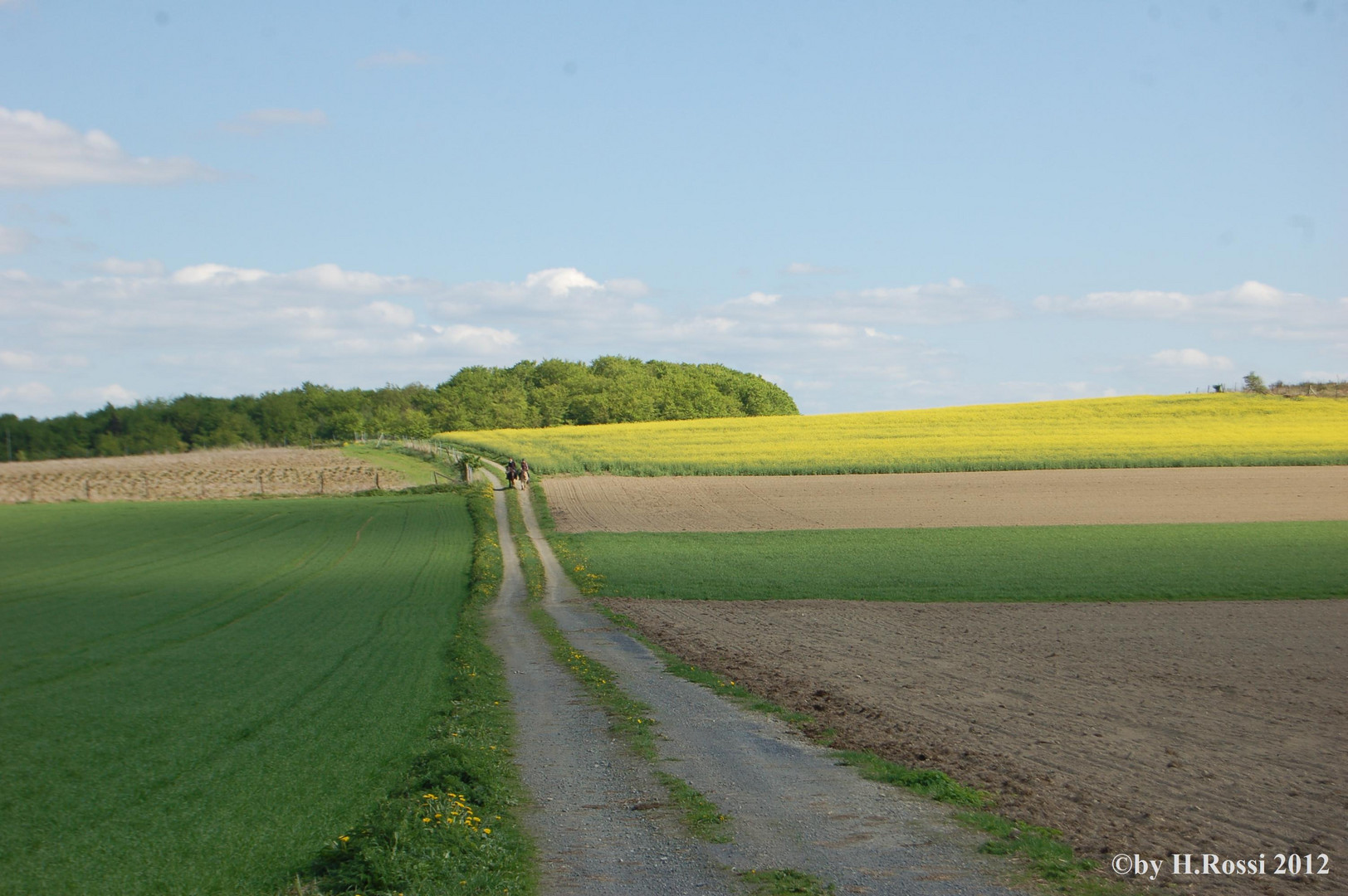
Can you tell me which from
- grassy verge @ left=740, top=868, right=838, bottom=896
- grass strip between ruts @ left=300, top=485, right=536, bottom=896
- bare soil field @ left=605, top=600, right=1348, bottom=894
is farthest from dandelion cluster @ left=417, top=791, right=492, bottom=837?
bare soil field @ left=605, top=600, right=1348, bottom=894

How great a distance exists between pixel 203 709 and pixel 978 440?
59330mm

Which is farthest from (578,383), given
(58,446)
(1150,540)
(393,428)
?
(1150,540)

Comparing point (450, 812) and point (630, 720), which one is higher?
point (450, 812)

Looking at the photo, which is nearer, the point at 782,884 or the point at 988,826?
the point at 782,884

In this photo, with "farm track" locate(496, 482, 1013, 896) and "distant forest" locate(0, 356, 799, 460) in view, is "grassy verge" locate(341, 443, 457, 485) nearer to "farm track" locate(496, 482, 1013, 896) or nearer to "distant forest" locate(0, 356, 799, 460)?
"distant forest" locate(0, 356, 799, 460)

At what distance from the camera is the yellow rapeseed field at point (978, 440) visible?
58.3 meters

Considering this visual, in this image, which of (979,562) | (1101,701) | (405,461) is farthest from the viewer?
(405,461)

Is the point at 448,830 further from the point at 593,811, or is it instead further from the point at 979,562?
the point at 979,562

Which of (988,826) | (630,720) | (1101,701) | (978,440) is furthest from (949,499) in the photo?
(988,826)

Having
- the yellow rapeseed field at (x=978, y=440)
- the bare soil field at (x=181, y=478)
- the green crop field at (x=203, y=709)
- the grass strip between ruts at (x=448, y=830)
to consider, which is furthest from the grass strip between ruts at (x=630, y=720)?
the bare soil field at (x=181, y=478)

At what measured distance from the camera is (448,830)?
28.1 feet

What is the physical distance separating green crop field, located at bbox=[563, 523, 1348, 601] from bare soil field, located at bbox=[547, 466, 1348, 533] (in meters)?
2.40

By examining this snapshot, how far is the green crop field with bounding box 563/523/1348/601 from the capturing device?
27.5m

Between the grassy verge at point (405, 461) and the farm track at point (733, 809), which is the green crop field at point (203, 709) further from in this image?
the grassy verge at point (405, 461)
